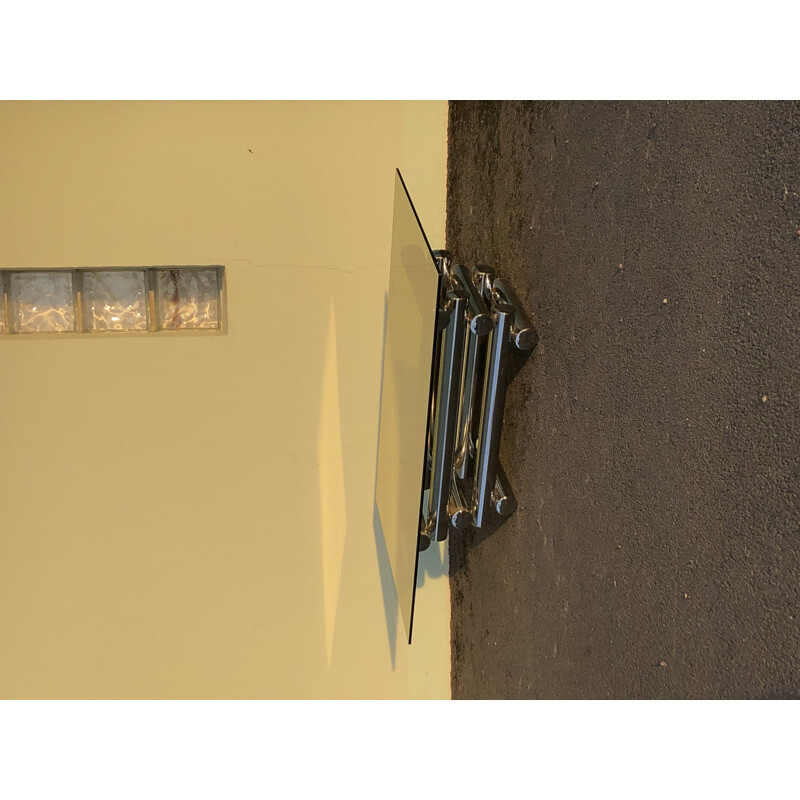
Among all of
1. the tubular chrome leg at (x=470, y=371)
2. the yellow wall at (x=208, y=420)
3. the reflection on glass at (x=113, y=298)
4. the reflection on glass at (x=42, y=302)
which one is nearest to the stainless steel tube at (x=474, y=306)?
the tubular chrome leg at (x=470, y=371)

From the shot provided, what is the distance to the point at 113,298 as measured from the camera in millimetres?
1696

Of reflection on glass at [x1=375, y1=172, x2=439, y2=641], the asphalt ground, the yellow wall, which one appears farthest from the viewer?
the yellow wall

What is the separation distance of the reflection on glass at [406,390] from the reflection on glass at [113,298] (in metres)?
0.60

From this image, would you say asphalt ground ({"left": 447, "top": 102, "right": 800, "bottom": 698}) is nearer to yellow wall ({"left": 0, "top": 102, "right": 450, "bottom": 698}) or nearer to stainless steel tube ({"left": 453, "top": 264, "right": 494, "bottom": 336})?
stainless steel tube ({"left": 453, "top": 264, "right": 494, "bottom": 336})

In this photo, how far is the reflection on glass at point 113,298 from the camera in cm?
169

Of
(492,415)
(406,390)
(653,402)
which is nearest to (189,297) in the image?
(406,390)

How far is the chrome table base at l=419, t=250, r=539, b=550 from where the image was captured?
1240 mm

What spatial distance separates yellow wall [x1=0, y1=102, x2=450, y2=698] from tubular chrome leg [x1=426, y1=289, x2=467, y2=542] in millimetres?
312

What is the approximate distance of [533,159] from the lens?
1237mm

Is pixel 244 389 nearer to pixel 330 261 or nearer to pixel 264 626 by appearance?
pixel 330 261

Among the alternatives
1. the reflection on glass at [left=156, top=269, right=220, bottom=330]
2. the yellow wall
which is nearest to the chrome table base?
the yellow wall

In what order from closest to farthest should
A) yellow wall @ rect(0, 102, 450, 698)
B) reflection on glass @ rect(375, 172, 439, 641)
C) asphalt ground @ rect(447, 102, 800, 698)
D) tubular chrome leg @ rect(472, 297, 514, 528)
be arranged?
asphalt ground @ rect(447, 102, 800, 698) < reflection on glass @ rect(375, 172, 439, 641) < tubular chrome leg @ rect(472, 297, 514, 528) < yellow wall @ rect(0, 102, 450, 698)

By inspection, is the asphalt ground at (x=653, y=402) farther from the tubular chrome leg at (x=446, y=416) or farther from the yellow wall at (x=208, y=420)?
the yellow wall at (x=208, y=420)

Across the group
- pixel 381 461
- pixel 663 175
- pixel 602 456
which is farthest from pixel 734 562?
pixel 381 461
